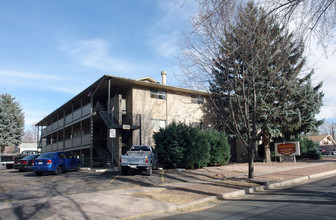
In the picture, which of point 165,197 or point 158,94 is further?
point 158,94

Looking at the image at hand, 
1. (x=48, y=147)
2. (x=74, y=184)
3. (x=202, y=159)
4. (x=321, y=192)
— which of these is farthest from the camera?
(x=48, y=147)

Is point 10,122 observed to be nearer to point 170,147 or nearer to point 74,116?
point 74,116

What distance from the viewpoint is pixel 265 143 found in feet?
88.3

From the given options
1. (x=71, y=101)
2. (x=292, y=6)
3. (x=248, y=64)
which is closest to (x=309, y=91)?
(x=248, y=64)

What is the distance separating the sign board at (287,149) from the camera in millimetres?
25603

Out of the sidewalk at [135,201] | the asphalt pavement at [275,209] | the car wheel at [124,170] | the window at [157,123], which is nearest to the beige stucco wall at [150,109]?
the window at [157,123]

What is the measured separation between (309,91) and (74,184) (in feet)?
68.1

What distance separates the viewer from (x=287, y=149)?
26.2m

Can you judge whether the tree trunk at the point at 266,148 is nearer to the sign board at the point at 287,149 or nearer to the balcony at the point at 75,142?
the sign board at the point at 287,149

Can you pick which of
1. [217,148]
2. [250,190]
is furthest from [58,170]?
[250,190]

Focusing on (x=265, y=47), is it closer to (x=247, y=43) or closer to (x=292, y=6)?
(x=247, y=43)

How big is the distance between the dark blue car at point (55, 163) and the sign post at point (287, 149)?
733 inches

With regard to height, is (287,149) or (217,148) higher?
(217,148)

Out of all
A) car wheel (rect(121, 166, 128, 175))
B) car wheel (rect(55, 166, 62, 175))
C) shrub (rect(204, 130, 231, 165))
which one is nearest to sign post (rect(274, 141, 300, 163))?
shrub (rect(204, 130, 231, 165))
